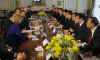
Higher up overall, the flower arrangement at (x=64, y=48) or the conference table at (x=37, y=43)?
the flower arrangement at (x=64, y=48)

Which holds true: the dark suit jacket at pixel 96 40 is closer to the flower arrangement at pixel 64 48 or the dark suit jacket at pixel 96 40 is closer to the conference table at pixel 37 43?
the conference table at pixel 37 43

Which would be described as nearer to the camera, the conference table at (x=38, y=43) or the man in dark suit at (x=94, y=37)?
the conference table at (x=38, y=43)

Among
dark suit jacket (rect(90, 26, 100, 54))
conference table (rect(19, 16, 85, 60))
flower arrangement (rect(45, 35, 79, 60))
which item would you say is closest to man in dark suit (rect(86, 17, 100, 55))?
dark suit jacket (rect(90, 26, 100, 54))

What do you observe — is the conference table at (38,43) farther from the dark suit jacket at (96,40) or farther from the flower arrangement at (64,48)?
the dark suit jacket at (96,40)

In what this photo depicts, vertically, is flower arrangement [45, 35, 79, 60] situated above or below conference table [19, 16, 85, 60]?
above

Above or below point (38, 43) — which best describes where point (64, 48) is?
above

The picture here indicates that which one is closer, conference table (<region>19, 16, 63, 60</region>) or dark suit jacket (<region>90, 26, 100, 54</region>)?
conference table (<region>19, 16, 63, 60</region>)

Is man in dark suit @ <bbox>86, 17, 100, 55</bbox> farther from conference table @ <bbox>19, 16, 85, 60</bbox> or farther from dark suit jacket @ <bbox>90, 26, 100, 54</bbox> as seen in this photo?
conference table @ <bbox>19, 16, 85, 60</bbox>

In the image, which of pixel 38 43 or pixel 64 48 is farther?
pixel 38 43

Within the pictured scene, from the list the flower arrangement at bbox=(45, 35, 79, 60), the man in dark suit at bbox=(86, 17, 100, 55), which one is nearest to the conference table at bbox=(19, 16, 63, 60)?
the flower arrangement at bbox=(45, 35, 79, 60)

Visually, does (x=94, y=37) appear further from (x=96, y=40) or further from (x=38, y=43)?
(x=38, y=43)

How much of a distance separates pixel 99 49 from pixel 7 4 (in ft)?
29.8

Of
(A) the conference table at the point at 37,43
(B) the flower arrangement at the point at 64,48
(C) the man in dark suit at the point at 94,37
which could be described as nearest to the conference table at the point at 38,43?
(A) the conference table at the point at 37,43

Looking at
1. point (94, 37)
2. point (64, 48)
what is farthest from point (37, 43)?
point (64, 48)
